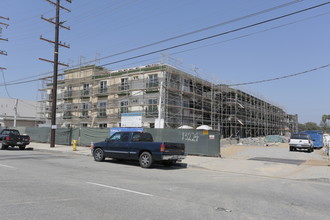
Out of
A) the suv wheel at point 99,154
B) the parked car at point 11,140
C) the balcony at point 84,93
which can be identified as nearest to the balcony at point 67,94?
the balcony at point 84,93

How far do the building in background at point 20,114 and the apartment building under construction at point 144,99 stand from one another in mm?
9013

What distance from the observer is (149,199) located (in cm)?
661

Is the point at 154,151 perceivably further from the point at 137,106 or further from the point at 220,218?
the point at 137,106

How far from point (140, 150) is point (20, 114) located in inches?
2010

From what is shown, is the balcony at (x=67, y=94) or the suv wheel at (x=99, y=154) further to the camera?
the balcony at (x=67, y=94)

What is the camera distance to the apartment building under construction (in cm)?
3130

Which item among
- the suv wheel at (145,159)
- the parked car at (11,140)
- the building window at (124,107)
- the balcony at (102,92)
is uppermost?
the balcony at (102,92)

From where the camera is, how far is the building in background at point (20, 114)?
2045 inches

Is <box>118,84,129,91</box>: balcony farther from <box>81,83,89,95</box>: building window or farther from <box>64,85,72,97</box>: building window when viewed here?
<box>64,85,72,97</box>: building window

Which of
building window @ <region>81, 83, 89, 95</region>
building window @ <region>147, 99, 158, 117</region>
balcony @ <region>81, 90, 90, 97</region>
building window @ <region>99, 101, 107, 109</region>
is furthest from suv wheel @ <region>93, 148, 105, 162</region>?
building window @ <region>81, 83, 89, 95</region>

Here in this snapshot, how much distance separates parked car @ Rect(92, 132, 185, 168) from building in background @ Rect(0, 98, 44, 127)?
4086cm

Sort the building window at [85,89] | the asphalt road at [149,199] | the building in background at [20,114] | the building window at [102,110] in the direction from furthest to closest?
the building in background at [20,114]
the building window at [85,89]
the building window at [102,110]
the asphalt road at [149,199]

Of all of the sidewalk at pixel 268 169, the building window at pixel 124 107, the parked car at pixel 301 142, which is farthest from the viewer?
the building window at pixel 124 107

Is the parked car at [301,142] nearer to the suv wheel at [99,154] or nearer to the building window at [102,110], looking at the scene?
the suv wheel at [99,154]
